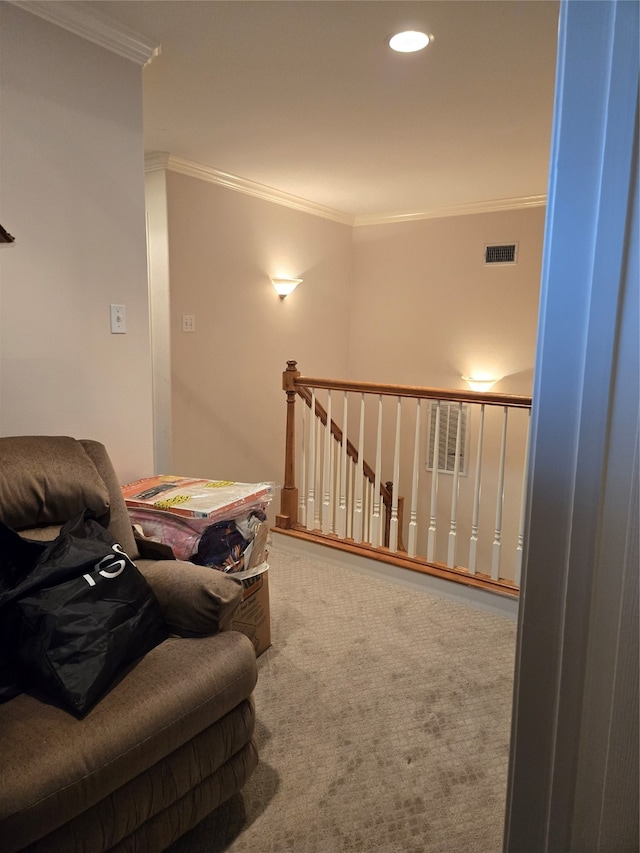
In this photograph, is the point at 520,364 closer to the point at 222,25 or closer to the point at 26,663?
the point at 222,25

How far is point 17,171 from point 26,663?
1.54 meters

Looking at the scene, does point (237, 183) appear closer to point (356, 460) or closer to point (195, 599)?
point (356, 460)

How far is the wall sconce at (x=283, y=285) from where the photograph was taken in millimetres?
4387

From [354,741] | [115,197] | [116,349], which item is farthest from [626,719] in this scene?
[115,197]

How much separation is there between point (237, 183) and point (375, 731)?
3502mm

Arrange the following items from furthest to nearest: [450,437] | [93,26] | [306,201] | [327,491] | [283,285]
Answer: [450,437], [306,201], [283,285], [327,491], [93,26]

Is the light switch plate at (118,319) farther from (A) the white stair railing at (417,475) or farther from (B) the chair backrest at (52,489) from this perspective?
(A) the white stair railing at (417,475)

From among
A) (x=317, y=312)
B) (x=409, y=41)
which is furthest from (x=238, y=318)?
(x=409, y=41)

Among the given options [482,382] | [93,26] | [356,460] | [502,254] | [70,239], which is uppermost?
[93,26]

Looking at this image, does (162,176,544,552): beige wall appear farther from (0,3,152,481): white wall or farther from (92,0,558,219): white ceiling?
(0,3,152,481): white wall

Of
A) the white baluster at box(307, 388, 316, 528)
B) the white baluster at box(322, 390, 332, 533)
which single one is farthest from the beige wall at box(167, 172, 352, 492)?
the white baluster at box(322, 390, 332, 533)

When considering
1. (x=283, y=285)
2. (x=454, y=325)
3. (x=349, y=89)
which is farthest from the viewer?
(x=454, y=325)

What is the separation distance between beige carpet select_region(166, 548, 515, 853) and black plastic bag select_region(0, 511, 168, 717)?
0.56m

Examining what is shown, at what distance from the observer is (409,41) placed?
2.09 m
